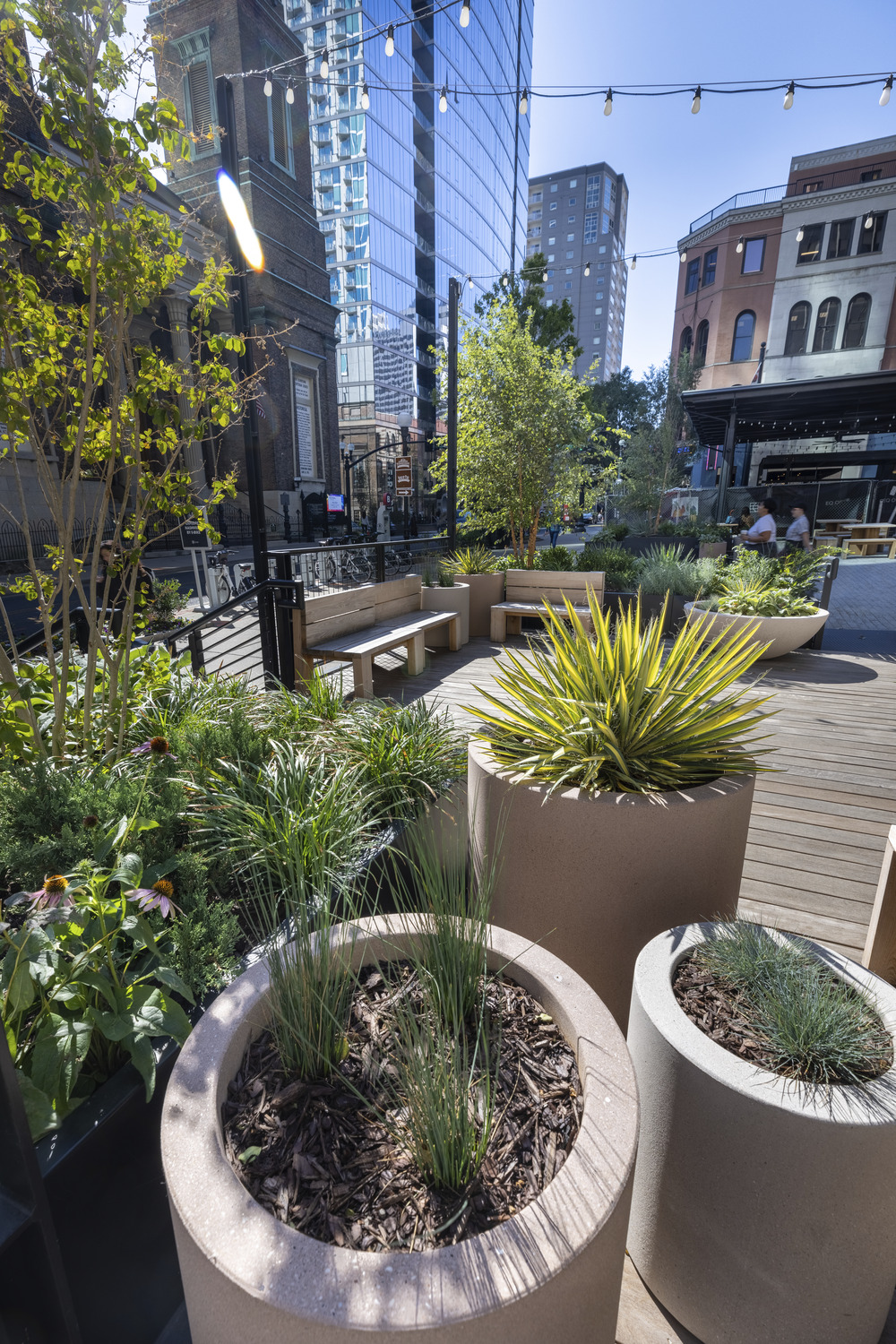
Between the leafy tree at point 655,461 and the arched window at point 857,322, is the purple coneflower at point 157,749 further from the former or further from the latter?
the arched window at point 857,322

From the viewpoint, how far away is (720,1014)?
1302 millimetres

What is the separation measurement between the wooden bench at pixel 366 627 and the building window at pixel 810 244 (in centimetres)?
2953

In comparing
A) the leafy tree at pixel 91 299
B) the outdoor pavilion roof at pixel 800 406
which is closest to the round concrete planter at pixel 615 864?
the leafy tree at pixel 91 299

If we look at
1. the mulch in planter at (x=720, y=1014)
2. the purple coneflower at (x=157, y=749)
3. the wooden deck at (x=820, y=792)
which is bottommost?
the wooden deck at (x=820, y=792)

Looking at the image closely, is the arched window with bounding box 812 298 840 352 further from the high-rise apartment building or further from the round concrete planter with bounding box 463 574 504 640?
the high-rise apartment building

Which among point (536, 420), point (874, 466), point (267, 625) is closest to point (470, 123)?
point (874, 466)

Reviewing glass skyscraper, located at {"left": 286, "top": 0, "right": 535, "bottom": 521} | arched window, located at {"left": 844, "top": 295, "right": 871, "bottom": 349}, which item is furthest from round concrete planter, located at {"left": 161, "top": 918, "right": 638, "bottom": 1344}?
glass skyscraper, located at {"left": 286, "top": 0, "right": 535, "bottom": 521}

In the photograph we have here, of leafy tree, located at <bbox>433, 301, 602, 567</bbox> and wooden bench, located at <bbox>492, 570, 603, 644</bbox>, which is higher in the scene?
leafy tree, located at <bbox>433, 301, 602, 567</bbox>

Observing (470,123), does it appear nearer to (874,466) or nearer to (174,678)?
(874,466)

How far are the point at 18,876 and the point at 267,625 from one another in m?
3.13

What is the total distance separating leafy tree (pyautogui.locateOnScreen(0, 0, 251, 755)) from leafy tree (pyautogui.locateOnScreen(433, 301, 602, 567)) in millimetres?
6531

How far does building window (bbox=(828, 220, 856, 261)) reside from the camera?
24.8 meters

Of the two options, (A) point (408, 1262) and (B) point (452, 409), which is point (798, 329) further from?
(A) point (408, 1262)

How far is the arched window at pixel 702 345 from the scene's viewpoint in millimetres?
31125
